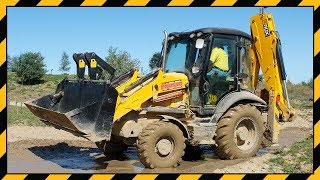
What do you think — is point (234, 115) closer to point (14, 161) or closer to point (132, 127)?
point (132, 127)

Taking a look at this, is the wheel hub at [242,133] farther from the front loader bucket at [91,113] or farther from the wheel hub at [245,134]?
the front loader bucket at [91,113]

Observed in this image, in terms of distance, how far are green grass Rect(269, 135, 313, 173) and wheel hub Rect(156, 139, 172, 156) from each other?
192 centimetres

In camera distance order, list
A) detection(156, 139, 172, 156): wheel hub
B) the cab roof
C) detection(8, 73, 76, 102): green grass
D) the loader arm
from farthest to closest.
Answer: detection(8, 73, 76, 102): green grass → the loader arm → the cab roof → detection(156, 139, 172, 156): wheel hub

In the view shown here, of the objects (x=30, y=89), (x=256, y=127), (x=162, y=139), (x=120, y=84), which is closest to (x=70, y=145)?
(x=120, y=84)

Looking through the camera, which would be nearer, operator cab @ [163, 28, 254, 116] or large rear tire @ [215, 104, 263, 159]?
large rear tire @ [215, 104, 263, 159]

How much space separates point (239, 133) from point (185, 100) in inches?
57.3

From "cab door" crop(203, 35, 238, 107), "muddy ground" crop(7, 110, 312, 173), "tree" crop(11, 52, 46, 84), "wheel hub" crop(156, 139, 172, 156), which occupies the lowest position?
"muddy ground" crop(7, 110, 312, 173)

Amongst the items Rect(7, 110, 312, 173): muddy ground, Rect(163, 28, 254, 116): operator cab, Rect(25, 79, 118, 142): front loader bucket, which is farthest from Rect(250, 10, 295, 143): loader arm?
Rect(25, 79, 118, 142): front loader bucket

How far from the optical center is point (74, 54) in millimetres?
8930

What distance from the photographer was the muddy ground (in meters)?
A: 8.35

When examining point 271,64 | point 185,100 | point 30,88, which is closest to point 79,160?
point 185,100

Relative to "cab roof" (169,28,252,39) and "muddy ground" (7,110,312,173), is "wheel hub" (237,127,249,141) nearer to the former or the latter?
"muddy ground" (7,110,312,173)

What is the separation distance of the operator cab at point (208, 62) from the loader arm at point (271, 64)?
0.56 m

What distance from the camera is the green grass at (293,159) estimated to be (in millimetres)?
8086
